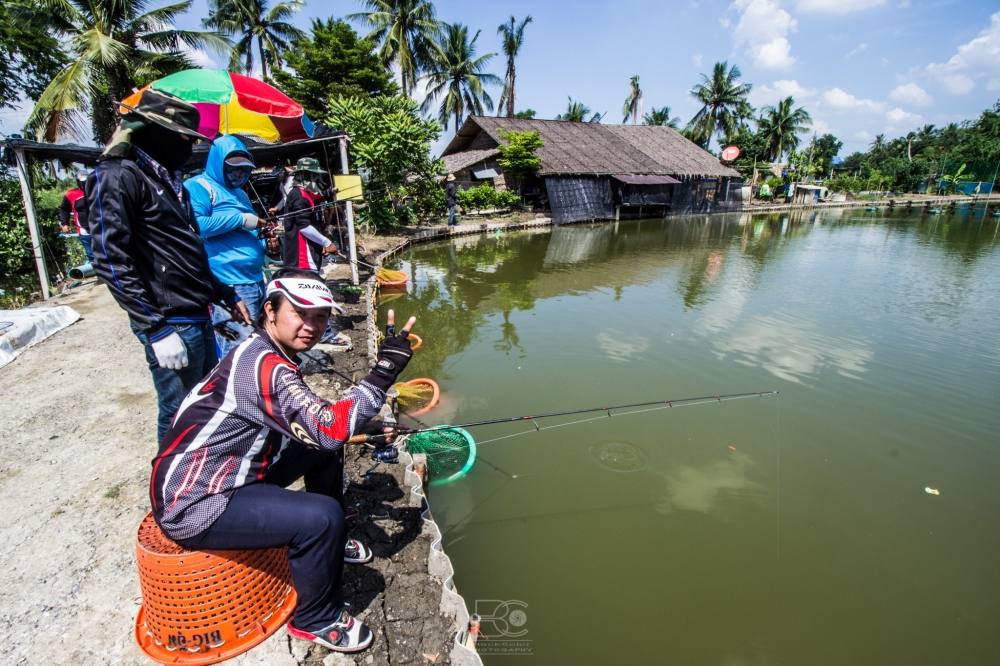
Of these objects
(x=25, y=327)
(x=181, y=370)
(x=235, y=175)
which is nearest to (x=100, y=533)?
(x=181, y=370)

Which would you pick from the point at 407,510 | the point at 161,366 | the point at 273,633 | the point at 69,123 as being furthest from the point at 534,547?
the point at 69,123

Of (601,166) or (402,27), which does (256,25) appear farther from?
(601,166)

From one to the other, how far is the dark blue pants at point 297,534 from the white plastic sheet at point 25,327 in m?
4.89

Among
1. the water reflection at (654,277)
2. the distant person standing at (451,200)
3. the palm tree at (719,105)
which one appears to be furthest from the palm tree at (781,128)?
the distant person standing at (451,200)

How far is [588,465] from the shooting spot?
4.07 meters

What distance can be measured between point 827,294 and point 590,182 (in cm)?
1624

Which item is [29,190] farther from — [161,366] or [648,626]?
[648,626]

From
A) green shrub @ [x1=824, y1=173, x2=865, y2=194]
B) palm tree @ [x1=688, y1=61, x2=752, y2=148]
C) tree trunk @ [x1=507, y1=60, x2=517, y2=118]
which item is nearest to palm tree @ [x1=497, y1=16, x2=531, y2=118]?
tree trunk @ [x1=507, y1=60, x2=517, y2=118]

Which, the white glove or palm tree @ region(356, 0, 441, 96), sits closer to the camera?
the white glove

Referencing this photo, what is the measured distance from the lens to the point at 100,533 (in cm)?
258

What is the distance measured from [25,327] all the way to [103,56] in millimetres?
11432

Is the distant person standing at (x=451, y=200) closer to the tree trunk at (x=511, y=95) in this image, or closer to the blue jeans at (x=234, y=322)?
the blue jeans at (x=234, y=322)

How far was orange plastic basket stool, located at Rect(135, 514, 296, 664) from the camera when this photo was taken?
68.2 inches

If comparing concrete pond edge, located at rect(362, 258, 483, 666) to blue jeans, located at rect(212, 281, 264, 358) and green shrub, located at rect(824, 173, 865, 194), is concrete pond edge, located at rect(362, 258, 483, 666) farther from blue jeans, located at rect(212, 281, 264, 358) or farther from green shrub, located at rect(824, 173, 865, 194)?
green shrub, located at rect(824, 173, 865, 194)
